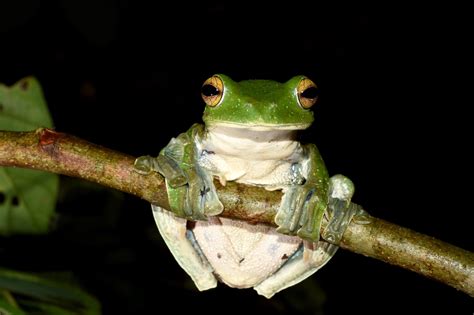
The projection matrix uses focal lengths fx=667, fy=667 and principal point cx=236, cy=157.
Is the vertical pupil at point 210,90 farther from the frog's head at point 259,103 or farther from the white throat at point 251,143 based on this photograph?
the white throat at point 251,143

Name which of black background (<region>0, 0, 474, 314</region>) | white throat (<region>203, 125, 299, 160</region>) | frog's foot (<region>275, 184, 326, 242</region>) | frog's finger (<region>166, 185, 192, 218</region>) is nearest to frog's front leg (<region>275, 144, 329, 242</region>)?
frog's foot (<region>275, 184, 326, 242</region>)

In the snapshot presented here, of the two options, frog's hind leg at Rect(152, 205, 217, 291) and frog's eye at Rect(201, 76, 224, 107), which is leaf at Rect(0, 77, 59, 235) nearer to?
frog's hind leg at Rect(152, 205, 217, 291)

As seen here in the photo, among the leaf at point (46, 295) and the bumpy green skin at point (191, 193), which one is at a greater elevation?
the bumpy green skin at point (191, 193)

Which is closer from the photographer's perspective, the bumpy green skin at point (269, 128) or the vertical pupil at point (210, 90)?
the bumpy green skin at point (269, 128)

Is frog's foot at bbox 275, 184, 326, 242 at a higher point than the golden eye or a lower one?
lower

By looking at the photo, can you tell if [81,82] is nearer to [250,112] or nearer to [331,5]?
[331,5]

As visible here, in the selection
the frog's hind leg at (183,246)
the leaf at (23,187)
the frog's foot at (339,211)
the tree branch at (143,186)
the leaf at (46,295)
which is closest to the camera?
the tree branch at (143,186)

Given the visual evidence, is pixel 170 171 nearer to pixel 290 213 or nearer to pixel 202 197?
pixel 202 197

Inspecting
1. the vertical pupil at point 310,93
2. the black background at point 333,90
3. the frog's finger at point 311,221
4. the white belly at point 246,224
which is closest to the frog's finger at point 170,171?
the white belly at point 246,224
